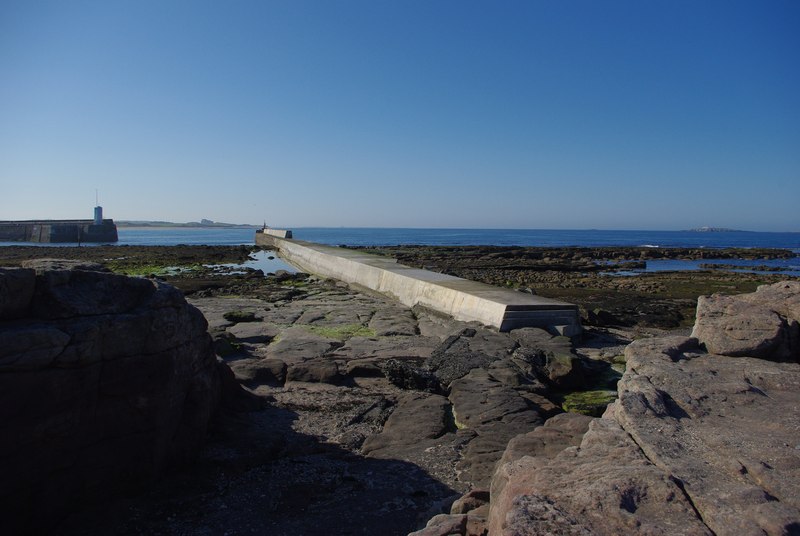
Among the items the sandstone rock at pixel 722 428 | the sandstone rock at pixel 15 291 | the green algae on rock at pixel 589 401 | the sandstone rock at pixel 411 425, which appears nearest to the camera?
the sandstone rock at pixel 722 428

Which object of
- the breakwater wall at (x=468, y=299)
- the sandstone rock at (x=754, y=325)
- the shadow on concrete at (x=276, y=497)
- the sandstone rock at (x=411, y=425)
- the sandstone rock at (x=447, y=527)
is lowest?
the shadow on concrete at (x=276, y=497)

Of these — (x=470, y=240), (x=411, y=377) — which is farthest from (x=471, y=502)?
(x=470, y=240)

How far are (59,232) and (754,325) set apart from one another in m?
80.6

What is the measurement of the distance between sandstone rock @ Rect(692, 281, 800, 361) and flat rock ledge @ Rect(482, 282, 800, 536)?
0.05ft

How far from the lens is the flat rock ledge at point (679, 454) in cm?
250

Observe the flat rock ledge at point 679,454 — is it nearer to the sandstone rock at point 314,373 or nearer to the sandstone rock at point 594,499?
the sandstone rock at point 594,499

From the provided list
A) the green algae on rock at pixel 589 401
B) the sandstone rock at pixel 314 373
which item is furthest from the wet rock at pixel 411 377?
the green algae on rock at pixel 589 401

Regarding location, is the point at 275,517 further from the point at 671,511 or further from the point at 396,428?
the point at 671,511

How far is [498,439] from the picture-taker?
5367 millimetres

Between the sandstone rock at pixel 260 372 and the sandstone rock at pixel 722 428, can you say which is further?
the sandstone rock at pixel 260 372

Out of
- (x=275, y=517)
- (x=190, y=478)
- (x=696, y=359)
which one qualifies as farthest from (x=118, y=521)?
(x=696, y=359)

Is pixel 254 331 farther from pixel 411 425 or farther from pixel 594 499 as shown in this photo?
pixel 594 499

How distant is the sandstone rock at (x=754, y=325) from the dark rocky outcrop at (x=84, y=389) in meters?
5.10

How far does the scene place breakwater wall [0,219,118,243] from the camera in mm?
70750
